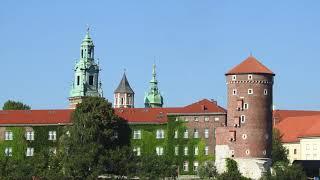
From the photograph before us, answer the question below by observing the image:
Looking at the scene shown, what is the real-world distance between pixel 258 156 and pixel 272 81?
7.24 meters

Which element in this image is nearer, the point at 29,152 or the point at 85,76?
the point at 29,152

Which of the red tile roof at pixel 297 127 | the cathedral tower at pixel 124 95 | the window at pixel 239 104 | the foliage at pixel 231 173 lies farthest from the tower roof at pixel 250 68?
the cathedral tower at pixel 124 95

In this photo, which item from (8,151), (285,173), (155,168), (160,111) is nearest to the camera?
(285,173)

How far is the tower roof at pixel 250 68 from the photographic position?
89250 millimetres


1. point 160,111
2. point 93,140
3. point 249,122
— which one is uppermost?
point 160,111

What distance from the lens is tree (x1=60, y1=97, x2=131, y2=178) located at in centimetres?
8681

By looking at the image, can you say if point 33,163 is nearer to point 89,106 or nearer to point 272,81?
point 89,106

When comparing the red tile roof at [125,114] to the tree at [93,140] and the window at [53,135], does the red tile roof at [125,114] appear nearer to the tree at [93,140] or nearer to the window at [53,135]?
the window at [53,135]

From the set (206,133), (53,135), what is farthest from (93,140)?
(206,133)

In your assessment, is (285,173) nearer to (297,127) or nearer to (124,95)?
(297,127)

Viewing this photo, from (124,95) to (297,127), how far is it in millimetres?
49074

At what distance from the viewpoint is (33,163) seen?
3551 inches

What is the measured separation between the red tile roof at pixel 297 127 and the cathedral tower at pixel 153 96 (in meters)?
47.3

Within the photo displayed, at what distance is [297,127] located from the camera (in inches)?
4587
